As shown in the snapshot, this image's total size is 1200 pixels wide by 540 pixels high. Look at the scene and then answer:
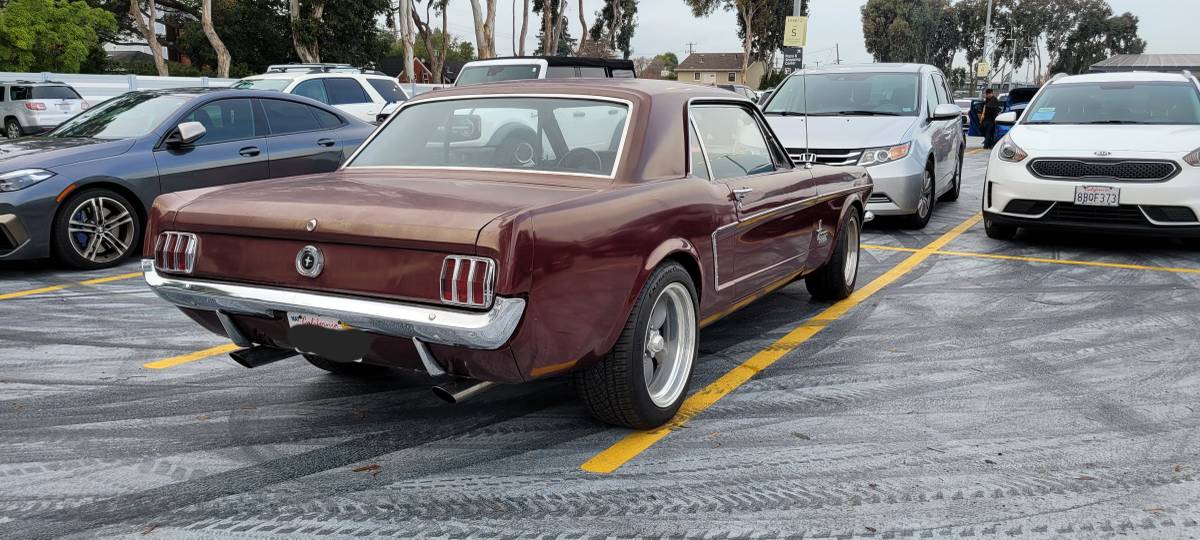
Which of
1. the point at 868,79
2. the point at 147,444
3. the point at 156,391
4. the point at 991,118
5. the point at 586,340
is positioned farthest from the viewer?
the point at 991,118

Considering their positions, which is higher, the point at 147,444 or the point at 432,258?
the point at 432,258

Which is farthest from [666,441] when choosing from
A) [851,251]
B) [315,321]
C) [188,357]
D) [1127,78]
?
[1127,78]

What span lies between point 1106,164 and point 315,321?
7.15 m

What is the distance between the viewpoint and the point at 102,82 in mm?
27094

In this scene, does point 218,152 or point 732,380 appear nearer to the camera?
point 732,380

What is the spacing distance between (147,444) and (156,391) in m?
0.78

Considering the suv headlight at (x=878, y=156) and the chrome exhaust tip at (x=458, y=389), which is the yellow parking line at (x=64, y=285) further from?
the suv headlight at (x=878, y=156)

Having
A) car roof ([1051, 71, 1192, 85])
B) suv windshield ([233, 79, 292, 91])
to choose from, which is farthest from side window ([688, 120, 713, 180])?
suv windshield ([233, 79, 292, 91])

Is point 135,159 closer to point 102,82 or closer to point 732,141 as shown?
point 732,141

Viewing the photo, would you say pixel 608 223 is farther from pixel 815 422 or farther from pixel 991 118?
pixel 991 118

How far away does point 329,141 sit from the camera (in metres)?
9.25

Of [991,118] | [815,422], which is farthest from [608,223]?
[991,118]

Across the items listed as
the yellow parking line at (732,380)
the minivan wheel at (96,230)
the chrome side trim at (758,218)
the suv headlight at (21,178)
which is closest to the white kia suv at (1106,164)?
the yellow parking line at (732,380)

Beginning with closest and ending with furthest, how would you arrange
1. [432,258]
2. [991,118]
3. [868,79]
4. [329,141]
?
[432,258] < [329,141] < [868,79] < [991,118]
